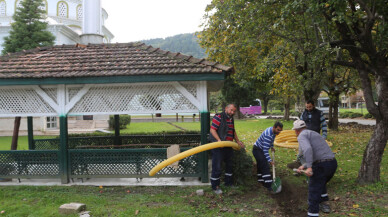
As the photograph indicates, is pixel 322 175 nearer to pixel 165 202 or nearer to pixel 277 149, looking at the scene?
pixel 165 202

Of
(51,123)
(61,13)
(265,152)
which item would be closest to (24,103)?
(265,152)

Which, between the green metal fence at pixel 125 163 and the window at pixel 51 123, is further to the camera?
the window at pixel 51 123

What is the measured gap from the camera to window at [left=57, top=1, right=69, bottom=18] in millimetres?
31188

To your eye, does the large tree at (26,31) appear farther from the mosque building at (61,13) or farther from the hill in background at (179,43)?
the hill in background at (179,43)

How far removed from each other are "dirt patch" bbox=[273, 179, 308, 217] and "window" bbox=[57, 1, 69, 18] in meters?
32.5

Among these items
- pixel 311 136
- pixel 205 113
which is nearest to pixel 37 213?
pixel 205 113

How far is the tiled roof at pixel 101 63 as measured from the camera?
6547 mm

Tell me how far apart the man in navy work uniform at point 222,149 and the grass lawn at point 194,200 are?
30 centimetres

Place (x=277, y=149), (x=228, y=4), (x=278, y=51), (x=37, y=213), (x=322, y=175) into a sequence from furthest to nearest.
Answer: (x=277, y=149), (x=278, y=51), (x=228, y=4), (x=37, y=213), (x=322, y=175)

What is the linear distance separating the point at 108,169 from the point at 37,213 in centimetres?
201

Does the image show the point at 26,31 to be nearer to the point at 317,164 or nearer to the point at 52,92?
the point at 52,92

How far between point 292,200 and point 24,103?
6.77m

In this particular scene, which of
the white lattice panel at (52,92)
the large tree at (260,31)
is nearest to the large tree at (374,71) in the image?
the large tree at (260,31)

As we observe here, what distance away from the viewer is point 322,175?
14.5ft
